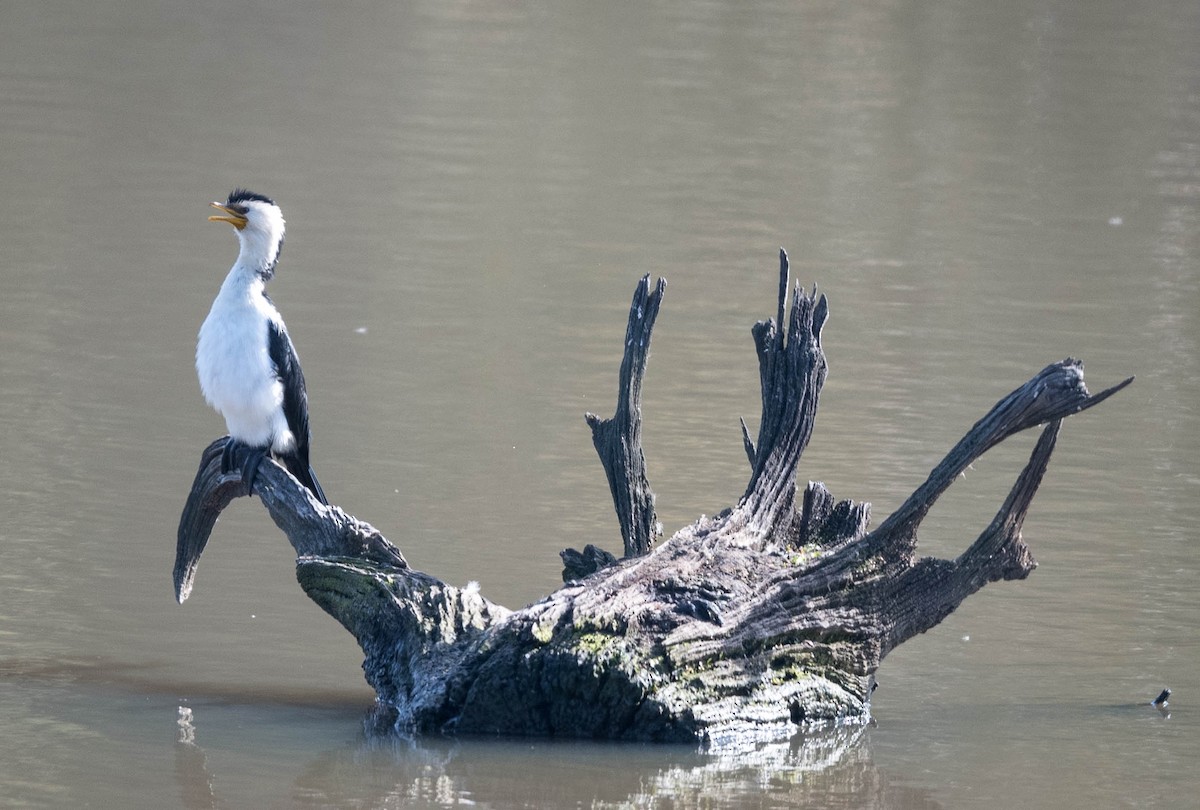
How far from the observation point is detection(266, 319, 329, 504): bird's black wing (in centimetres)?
732

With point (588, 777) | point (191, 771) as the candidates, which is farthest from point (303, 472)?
point (588, 777)

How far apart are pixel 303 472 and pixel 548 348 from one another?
16.7ft

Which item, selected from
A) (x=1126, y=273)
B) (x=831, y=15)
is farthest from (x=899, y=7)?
(x=1126, y=273)

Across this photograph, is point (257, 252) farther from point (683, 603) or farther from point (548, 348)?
point (548, 348)

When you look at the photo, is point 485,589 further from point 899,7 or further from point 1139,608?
point 899,7

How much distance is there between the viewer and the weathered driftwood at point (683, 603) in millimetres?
6613

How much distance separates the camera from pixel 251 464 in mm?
7332

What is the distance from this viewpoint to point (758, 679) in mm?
6863

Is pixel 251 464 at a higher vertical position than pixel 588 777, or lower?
higher

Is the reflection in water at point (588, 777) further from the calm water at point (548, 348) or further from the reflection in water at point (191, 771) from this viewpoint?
the reflection in water at point (191, 771)

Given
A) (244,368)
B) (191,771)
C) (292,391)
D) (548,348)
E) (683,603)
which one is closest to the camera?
(191,771)

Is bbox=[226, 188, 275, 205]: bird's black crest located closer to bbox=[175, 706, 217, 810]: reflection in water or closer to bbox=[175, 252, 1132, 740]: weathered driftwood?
bbox=[175, 252, 1132, 740]: weathered driftwood

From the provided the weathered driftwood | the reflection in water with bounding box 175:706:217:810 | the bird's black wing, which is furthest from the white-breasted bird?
the reflection in water with bounding box 175:706:217:810

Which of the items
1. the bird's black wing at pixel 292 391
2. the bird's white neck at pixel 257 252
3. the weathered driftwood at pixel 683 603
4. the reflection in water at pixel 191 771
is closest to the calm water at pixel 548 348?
the reflection in water at pixel 191 771
